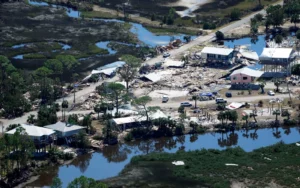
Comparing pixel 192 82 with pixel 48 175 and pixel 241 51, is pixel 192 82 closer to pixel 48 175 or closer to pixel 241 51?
pixel 241 51

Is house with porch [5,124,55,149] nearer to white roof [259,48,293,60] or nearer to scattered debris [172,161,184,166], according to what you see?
scattered debris [172,161,184,166]

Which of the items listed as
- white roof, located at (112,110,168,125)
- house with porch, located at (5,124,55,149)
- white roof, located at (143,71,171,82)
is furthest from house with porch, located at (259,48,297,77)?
house with porch, located at (5,124,55,149)

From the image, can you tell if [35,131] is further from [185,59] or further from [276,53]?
[276,53]

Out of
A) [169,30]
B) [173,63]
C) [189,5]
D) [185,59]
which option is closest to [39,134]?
[173,63]

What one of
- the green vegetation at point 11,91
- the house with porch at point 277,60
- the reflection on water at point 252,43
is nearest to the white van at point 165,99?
the green vegetation at point 11,91

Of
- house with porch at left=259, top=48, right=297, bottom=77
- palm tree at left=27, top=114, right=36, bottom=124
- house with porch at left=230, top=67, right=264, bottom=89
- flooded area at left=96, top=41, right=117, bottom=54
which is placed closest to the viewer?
palm tree at left=27, top=114, right=36, bottom=124
